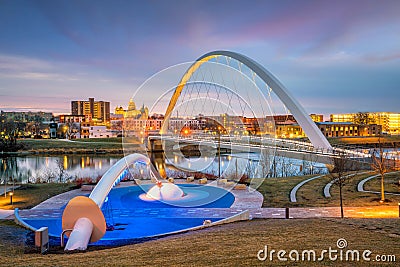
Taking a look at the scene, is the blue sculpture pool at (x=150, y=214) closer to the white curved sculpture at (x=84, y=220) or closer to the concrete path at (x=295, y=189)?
the white curved sculpture at (x=84, y=220)

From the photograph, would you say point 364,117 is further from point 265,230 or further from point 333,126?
point 265,230

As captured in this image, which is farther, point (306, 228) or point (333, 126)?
point (333, 126)

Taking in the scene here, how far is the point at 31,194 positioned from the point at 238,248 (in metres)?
15.8

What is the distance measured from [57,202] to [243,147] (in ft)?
51.0

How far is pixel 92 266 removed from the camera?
6.73m

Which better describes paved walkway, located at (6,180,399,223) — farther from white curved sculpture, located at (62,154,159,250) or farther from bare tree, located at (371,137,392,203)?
white curved sculpture, located at (62,154,159,250)

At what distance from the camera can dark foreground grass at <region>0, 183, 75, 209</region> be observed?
17.2 m

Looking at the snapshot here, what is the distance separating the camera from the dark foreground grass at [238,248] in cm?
677

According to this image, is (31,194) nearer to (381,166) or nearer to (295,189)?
(295,189)

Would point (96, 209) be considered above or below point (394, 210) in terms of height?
above

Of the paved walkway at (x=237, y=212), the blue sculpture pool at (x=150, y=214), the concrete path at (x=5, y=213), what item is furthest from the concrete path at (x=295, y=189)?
the concrete path at (x=5, y=213)

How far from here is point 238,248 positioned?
762 cm

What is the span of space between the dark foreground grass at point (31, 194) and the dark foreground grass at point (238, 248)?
7.79 meters

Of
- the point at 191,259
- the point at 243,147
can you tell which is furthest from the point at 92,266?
the point at 243,147
